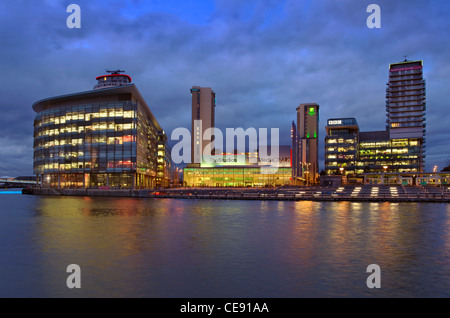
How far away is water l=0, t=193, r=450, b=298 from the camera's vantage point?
546 inches

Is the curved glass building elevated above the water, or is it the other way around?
the curved glass building

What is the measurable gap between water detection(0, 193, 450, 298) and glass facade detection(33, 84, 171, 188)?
97132 mm

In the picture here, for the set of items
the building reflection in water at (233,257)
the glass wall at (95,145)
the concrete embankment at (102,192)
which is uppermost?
the glass wall at (95,145)

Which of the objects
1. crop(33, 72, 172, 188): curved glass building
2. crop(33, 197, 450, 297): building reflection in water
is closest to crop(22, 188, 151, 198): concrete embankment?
crop(33, 72, 172, 188): curved glass building

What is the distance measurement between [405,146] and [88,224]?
205 meters

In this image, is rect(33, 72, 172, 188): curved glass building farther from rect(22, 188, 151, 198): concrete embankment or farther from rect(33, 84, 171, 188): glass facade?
rect(22, 188, 151, 198): concrete embankment

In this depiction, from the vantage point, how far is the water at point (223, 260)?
1388 centimetres

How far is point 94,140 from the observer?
421 feet

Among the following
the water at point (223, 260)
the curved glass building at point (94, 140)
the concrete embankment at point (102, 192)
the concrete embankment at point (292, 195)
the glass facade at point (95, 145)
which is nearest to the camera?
the water at point (223, 260)

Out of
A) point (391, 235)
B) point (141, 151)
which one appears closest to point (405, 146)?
point (141, 151)

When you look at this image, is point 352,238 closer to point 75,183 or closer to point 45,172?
point 75,183

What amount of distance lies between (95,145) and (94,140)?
2021mm

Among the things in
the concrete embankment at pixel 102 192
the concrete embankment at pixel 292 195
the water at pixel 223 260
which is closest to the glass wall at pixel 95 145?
the concrete embankment at pixel 102 192

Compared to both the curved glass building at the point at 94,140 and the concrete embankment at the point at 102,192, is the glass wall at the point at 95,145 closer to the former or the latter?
the curved glass building at the point at 94,140
